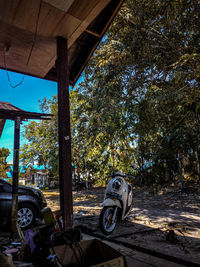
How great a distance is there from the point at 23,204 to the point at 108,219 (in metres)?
2.14

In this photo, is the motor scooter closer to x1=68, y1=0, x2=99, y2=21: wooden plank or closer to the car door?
the car door

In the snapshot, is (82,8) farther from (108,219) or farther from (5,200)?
(5,200)

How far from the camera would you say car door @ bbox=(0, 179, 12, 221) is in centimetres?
453

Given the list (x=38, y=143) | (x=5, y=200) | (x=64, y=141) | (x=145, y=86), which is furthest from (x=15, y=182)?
(x=38, y=143)

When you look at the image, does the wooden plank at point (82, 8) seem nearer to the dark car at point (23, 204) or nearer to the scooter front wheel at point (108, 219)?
the scooter front wheel at point (108, 219)

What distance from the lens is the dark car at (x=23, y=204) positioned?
4.56 m

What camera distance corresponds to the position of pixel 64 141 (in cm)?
318

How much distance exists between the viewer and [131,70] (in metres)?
8.62

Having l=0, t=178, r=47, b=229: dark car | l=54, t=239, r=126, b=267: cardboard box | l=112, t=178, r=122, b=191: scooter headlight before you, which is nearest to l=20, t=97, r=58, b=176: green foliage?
l=0, t=178, r=47, b=229: dark car

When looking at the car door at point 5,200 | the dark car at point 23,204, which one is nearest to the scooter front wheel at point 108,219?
the dark car at point 23,204

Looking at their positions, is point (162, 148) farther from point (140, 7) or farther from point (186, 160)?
point (140, 7)

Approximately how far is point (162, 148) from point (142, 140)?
1.22 meters

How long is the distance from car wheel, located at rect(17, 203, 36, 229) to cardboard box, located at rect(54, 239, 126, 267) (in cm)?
348

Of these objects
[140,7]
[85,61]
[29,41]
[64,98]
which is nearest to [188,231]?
[64,98]
